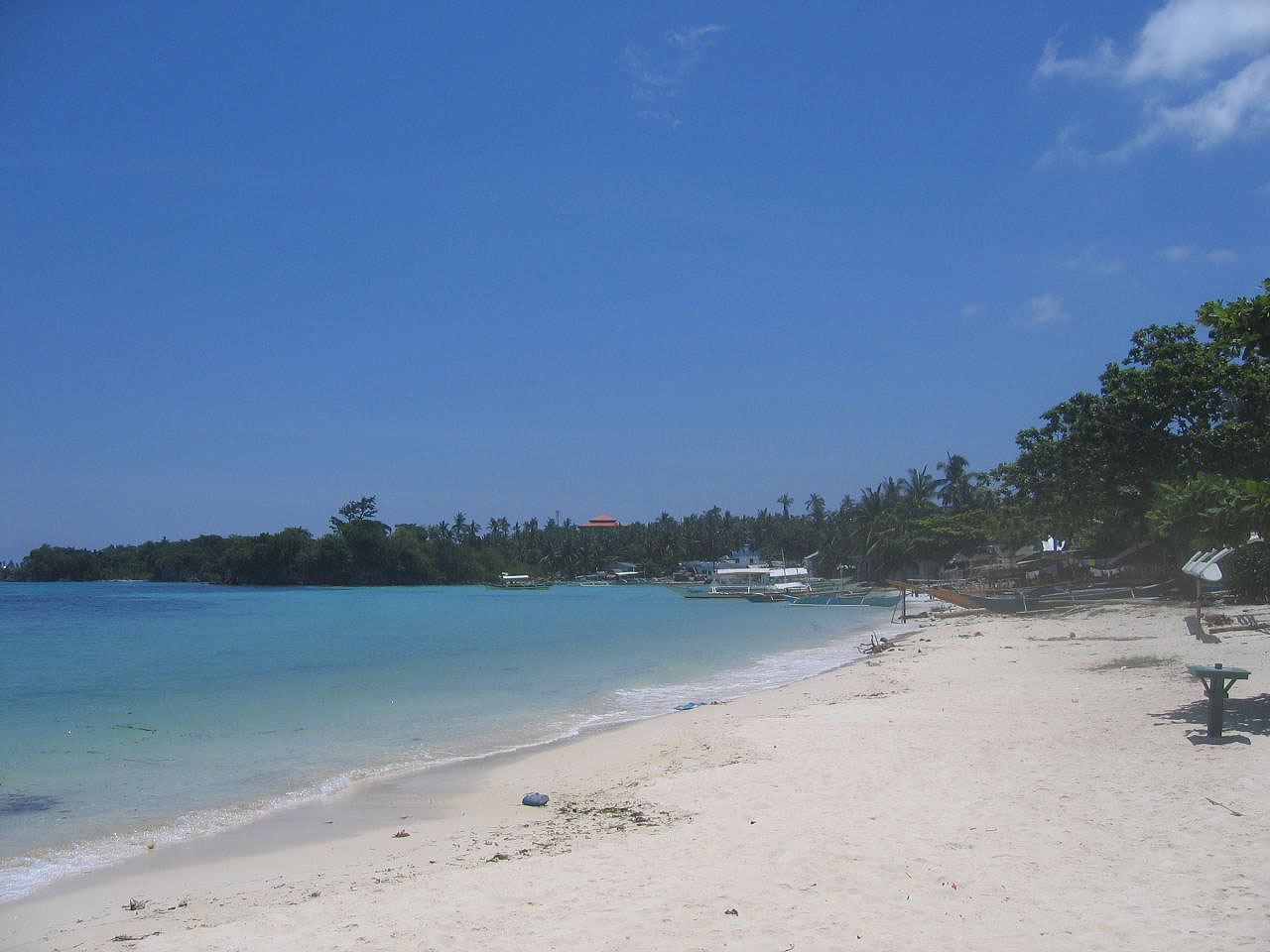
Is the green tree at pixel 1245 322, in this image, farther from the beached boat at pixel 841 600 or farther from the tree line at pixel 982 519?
the beached boat at pixel 841 600

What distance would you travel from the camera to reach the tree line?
1155 centimetres

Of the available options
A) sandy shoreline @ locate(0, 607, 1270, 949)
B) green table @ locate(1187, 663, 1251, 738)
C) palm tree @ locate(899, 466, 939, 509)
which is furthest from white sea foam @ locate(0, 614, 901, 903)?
palm tree @ locate(899, 466, 939, 509)

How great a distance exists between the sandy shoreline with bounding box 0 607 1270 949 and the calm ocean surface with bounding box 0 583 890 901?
4.92 ft

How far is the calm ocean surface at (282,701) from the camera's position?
9734mm

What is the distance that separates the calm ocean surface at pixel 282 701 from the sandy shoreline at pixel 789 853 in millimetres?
1499

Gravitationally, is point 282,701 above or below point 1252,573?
below

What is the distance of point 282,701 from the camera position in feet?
61.0

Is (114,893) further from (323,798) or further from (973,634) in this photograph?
(973,634)

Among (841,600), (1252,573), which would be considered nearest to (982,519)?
(841,600)

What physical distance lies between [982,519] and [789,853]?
62.3m

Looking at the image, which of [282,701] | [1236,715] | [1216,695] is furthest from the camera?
[282,701]

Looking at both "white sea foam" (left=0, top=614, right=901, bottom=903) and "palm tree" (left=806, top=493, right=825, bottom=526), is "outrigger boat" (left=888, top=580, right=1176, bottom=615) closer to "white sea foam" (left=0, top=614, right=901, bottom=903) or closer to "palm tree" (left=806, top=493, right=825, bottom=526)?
"white sea foam" (left=0, top=614, right=901, bottom=903)

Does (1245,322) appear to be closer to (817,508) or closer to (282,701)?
(282,701)

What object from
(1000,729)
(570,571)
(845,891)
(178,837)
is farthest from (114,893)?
(570,571)
